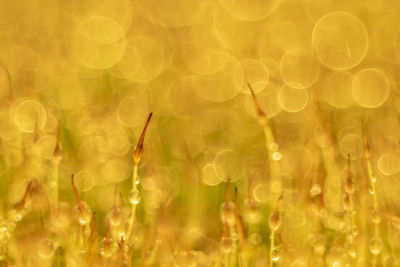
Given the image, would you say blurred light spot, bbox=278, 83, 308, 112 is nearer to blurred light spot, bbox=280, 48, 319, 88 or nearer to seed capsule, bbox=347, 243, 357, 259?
blurred light spot, bbox=280, 48, 319, 88

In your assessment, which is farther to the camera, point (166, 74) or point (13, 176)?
point (166, 74)

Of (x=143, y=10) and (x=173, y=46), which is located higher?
(x=143, y=10)

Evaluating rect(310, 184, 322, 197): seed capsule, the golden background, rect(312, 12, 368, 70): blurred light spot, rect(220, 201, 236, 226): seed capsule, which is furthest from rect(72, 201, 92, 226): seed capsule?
rect(312, 12, 368, 70): blurred light spot

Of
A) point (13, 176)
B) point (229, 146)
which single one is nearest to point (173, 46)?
point (229, 146)

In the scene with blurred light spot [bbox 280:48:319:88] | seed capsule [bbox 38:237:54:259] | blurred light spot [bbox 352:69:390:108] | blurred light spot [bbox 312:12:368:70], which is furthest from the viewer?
blurred light spot [bbox 312:12:368:70]

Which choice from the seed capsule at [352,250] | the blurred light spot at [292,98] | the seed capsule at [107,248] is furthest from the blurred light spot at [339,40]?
the seed capsule at [107,248]

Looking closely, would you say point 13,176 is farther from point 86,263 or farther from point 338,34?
point 338,34

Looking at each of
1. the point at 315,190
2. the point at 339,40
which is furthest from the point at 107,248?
the point at 339,40

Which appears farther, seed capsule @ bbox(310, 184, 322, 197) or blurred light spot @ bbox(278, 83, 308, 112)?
blurred light spot @ bbox(278, 83, 308, 112)

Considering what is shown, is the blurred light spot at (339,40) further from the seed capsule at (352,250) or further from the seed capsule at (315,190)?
the seed capsule at (352,250)

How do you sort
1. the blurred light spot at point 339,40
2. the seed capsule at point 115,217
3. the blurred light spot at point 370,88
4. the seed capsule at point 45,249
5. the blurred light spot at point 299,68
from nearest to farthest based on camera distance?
the seed capsule at point 45,249, the seed capsule at point 115,217, the blurred light spot at point 370,88, the blurred light spot at point 299,68, the blurred light spot at point 339,40

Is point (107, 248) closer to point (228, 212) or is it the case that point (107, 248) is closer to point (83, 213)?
point (83, 213)
